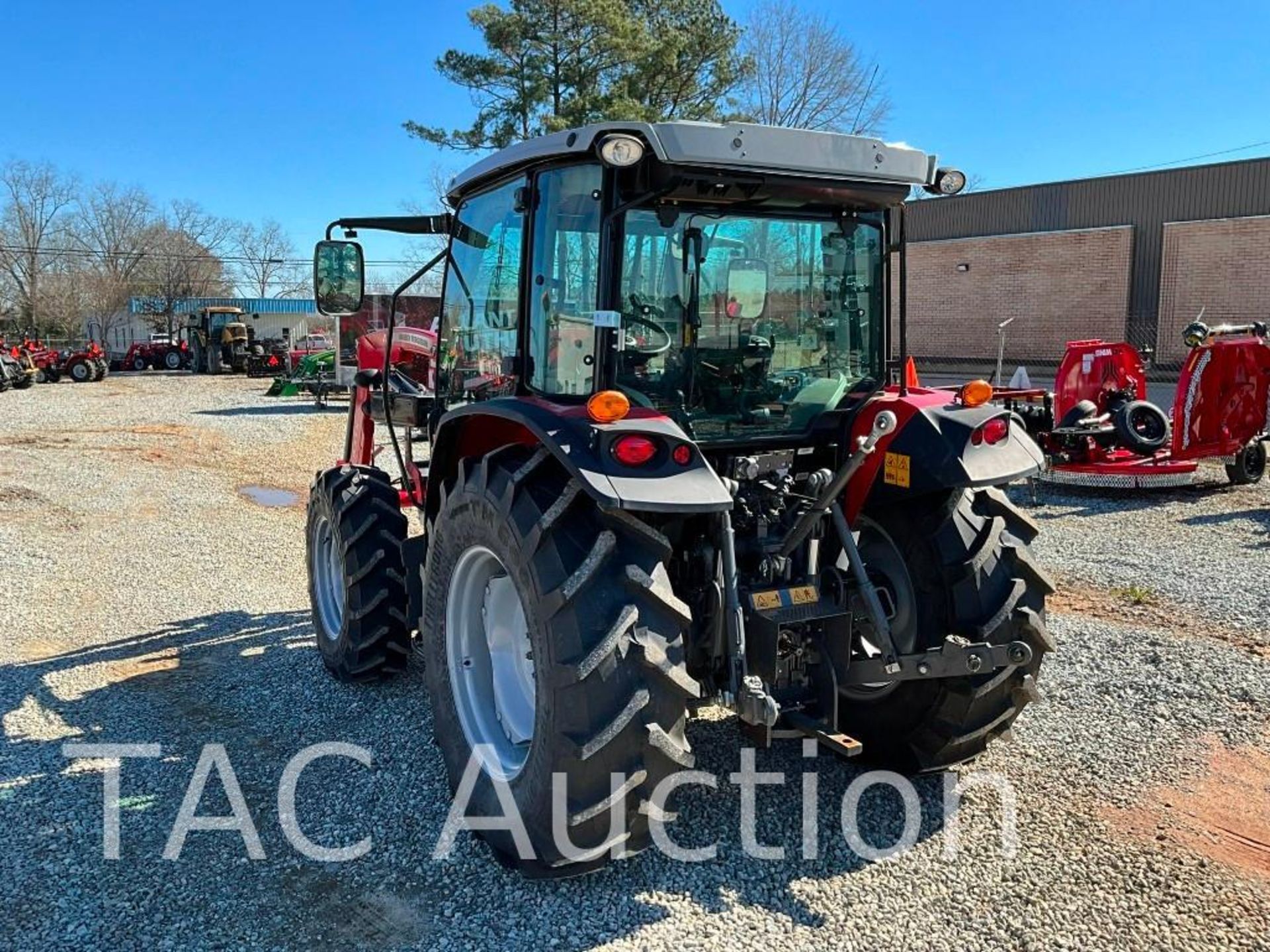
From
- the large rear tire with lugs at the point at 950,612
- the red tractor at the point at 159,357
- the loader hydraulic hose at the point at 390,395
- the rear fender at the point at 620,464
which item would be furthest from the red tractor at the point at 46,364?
the large rear tire with lugs at the point at 950,612

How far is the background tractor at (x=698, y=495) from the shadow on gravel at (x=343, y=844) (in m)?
0.19

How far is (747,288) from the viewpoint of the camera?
11.1 ft

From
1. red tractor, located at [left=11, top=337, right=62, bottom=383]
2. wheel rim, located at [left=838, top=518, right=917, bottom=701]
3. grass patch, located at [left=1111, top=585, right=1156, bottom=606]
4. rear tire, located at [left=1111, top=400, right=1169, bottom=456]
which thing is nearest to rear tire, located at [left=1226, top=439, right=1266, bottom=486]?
rear tire, located at [left=1111, top=400, right=1169, bottom=456]

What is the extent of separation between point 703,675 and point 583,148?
1779 mm

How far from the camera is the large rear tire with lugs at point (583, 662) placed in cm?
268

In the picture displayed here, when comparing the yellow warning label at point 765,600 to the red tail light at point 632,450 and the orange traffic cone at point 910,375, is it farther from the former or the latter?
the orange traffic cone at point 910,375

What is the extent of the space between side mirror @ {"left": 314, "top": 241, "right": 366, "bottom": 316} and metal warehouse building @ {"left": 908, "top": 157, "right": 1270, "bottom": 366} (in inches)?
876

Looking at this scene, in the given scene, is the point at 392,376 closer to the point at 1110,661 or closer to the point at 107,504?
the point at 1110,661

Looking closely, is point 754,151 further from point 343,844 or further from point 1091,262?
point 1091,262

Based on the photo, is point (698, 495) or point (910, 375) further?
point (910, 375)

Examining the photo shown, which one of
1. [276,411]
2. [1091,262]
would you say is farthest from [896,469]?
[1091,262]

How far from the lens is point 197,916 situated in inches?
114

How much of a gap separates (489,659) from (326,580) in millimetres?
1881

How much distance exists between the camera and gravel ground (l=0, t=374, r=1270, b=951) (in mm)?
2834
